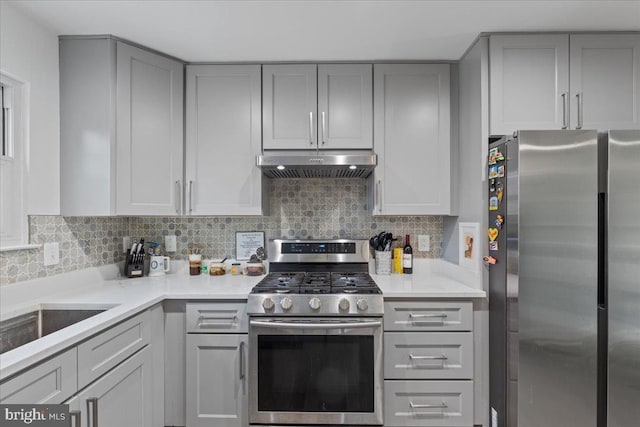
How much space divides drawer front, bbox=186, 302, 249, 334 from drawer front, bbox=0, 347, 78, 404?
2.11 ft

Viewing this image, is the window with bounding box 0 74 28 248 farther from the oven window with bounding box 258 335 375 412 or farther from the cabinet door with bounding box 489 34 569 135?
the cabinet door with bounding box 489 34 569 135

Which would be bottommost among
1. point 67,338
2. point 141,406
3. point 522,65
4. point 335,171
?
point 141,406

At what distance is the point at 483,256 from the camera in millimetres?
1790

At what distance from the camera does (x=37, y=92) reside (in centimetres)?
170

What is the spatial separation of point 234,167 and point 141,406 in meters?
1.44

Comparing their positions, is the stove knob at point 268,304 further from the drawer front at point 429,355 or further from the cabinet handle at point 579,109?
the cabinet handle at point 579,109

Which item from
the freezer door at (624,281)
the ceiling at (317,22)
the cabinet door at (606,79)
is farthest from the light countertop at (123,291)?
the ceiling at (317,22)

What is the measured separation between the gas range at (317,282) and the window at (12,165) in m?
1.21

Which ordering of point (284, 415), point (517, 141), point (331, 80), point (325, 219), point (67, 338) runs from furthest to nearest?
1. point (325, 219)
2. point (331, 80)
3. point (284, 415)
4. point (517, 141)
5. point (67, 338)

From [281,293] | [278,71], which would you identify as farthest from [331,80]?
[281,293]

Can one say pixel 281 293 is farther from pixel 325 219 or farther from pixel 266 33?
pixel 266 33

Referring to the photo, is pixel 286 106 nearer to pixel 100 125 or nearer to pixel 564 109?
pixel 100 125

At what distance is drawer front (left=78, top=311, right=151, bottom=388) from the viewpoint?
1.24 m

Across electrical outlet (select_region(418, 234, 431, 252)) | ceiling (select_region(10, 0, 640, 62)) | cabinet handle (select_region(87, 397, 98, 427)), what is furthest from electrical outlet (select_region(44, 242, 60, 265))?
electrical outlet (select_region(418, 234, 431, 252))
